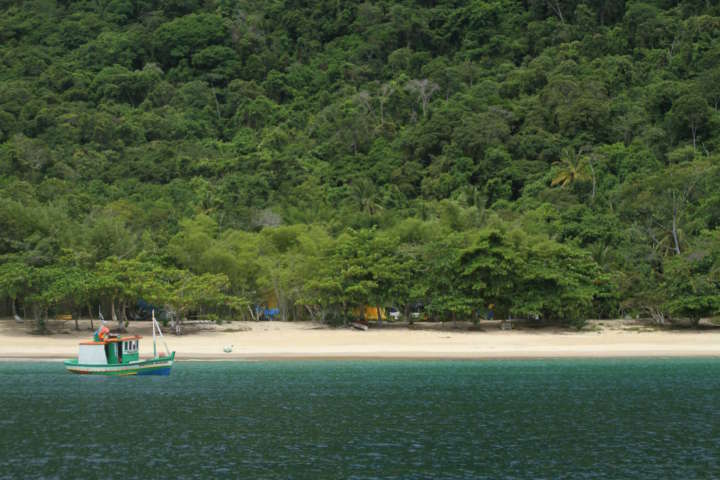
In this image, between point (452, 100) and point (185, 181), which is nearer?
point (185, 181)

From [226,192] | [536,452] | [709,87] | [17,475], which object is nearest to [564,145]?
[709,87]

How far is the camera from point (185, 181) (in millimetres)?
92938

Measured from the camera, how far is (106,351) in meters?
36.2

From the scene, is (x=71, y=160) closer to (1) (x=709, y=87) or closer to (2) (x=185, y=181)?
(2) (x=185, y=181)

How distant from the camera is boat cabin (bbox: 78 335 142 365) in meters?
36.1

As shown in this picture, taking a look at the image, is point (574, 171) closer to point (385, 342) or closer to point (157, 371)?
point (385, 342)


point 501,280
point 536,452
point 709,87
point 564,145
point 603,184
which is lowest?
point 536,452

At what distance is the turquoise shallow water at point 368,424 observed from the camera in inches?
690

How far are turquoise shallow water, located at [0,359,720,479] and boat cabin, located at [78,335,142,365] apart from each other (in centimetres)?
121

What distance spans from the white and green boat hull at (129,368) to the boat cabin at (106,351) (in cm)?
23

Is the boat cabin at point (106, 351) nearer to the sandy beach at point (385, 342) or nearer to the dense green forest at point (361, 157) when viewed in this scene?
the sandy beach at point (385, 342)

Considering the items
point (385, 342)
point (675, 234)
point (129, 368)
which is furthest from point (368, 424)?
point (675, 234)

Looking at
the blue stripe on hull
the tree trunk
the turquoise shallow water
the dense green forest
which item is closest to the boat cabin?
the blue stripe on hull

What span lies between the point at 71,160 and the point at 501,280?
61.5 m
